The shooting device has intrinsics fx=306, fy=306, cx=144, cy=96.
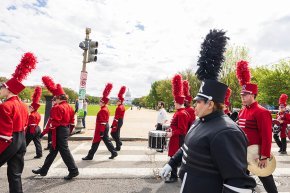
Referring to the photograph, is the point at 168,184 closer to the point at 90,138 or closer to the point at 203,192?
the point at 203,192

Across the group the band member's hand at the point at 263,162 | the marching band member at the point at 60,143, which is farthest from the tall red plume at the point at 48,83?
the band member's hand at the point at 263,162

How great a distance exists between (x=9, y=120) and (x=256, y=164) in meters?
3.70

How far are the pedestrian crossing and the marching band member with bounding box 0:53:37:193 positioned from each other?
217cm

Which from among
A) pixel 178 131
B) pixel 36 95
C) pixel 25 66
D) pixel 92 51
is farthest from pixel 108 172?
pixel 92 51

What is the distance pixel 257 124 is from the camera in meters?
4.80

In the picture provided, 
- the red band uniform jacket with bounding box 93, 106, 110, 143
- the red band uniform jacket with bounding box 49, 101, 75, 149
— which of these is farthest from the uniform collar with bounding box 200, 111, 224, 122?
the red band uniform jacket with bounding box 93, 106, 110, 143

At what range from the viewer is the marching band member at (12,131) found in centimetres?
436

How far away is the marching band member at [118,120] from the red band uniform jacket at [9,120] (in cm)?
586

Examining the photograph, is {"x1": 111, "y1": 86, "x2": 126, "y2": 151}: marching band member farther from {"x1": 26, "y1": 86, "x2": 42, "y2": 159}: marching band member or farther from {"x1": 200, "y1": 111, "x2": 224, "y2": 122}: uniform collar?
{"x1": 200, "y1": 111, "x2": 224, "y2": 122}: uniform collar

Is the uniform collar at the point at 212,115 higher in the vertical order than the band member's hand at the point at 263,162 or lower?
higher

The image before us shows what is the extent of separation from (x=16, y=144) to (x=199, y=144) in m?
3.21

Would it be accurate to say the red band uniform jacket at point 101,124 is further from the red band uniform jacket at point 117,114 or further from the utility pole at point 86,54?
the utility pole at point 86,54

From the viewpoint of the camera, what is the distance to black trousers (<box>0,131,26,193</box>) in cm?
446

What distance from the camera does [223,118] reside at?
7.91 feet
